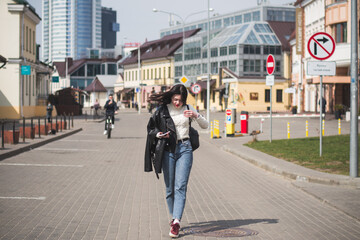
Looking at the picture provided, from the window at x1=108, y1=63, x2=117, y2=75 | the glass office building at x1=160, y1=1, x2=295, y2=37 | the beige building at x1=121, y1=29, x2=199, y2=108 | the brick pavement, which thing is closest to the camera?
the brick pavement

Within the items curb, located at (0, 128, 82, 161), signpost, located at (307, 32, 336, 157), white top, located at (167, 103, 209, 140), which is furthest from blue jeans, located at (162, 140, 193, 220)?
curb, located at (0, 128, 82, 161)

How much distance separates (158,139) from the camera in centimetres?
743

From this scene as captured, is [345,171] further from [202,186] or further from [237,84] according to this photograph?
[237,84]

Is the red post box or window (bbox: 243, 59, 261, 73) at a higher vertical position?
window (bbox: 243, 59, 261, 73)

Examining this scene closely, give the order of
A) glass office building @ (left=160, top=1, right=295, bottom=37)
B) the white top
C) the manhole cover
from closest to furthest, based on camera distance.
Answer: the manhole cover < the white top < glass office building @ (left=160, top=1, right=295, bottom=37)

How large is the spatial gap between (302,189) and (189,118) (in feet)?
15.2

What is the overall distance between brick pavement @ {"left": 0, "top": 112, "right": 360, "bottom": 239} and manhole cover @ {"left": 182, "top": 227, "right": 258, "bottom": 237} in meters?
0.08

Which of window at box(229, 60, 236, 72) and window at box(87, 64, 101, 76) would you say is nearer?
window at box(229, 60, 236, 72)

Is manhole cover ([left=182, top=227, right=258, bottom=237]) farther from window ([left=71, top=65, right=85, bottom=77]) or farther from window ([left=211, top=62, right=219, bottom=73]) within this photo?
window ([left=71, top=65, right=85, bottom=77])

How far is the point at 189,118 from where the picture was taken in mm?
7574

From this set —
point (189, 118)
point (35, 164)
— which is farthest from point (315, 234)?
point (35, 164)

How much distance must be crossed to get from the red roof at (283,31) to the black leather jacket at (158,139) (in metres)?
77.3

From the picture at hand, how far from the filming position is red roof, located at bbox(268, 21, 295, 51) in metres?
84.4

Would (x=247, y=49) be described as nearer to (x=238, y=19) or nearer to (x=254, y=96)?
(x=254, y=96)
